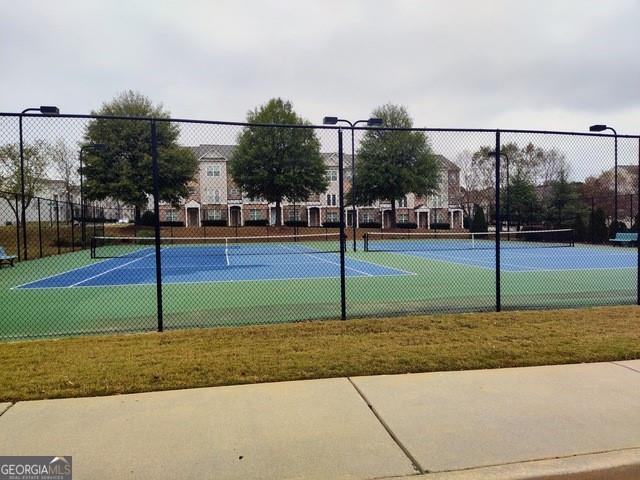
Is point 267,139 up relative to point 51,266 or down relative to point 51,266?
up

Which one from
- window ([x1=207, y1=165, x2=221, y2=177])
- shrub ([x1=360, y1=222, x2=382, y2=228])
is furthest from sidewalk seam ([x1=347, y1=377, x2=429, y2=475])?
shrub ([x1=360, y1=222, x2=382, y2=228])

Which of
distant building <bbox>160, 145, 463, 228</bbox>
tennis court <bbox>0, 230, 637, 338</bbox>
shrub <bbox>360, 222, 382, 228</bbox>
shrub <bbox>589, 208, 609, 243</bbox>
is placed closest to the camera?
tennis court <bbox>0, 230, 637, 338</bbox>

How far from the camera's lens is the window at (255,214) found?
161 feet

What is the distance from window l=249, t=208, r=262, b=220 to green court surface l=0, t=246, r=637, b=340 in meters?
33.1

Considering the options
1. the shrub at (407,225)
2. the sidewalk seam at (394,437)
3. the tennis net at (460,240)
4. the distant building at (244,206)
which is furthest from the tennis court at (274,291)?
the shrub at (407,225)

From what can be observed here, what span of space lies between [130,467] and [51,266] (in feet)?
63.4

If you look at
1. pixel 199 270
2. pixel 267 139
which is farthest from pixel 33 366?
pixel 267 139

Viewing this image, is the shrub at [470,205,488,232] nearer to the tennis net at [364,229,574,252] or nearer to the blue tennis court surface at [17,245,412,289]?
the tennis net at [364,229,574,252]

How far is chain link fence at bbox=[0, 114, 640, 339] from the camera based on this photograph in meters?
9.19

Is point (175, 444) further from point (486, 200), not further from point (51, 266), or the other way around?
point (486, 200)

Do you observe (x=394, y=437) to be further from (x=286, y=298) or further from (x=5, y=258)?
(x=5, y=258)

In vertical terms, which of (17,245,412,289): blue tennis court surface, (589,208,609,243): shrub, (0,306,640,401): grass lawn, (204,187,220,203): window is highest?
(204,187,220,203): window

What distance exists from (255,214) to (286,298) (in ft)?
129

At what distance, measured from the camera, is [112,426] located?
378cm
